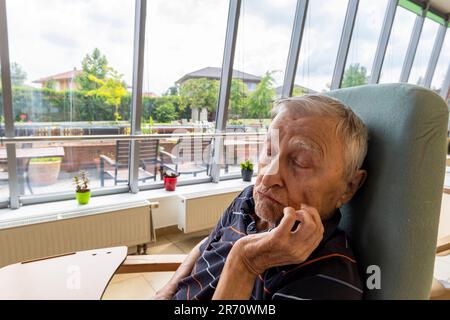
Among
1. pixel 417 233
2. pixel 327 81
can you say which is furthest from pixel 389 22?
pixel 417 233

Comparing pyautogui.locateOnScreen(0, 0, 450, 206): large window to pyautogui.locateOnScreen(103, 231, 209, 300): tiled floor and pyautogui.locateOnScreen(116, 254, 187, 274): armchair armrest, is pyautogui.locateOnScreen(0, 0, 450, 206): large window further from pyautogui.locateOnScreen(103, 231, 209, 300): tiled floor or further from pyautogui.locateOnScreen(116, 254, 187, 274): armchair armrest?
pyautogui.locateOnScreen(116, 254, 187, 274): armchair armrest

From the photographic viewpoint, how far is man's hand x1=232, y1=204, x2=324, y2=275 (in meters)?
0.70

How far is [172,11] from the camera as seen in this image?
292 cm

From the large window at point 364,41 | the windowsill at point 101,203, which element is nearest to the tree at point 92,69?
the windowsill at point 101,203

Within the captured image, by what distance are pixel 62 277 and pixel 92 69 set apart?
84.8 inches

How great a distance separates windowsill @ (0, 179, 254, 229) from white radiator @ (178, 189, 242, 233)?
0.07m

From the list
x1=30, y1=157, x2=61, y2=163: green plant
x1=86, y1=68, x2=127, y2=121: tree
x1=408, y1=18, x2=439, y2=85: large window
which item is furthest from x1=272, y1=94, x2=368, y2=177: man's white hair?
x1=408, y1=18, x2=439, y2=85: large window

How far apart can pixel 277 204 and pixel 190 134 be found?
7.96 ft

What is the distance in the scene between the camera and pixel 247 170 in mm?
3682

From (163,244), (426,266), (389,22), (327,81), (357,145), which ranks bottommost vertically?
(163,244)

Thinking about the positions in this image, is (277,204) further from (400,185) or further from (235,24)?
(235,24)

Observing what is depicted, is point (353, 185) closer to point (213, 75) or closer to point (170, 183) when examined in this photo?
point (170, 183)

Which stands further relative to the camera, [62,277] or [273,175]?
[62,277]

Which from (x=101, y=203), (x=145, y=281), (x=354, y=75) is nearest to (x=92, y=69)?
(x=101, y=203)
